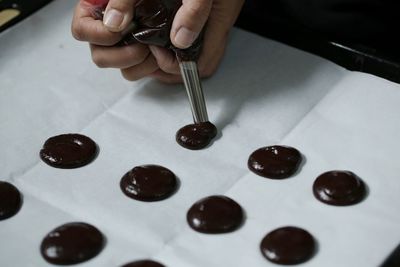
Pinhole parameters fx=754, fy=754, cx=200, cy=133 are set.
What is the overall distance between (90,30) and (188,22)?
0.17 m

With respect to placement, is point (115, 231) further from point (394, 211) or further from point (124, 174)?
point (394, 211)

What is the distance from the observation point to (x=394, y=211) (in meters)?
1.03

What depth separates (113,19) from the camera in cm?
115

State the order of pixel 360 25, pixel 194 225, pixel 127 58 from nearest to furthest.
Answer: pixel 194 225
pixel 127 58
pixel 360 25

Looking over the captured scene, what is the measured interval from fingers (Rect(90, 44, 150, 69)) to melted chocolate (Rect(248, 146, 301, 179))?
0.26 m

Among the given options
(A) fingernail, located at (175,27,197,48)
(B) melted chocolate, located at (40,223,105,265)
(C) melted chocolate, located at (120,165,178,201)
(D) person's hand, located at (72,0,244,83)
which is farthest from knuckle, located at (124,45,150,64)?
(B) melted chocolate, located at (40,223,105,265)

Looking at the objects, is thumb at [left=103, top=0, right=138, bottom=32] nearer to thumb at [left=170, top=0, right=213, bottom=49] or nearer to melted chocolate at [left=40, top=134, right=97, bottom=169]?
thumb at [left=170, top=0, right=213, bottom=49]

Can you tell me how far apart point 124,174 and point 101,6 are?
284 mm

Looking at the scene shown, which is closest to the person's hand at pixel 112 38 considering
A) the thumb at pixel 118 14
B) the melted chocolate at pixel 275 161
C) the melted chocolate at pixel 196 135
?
the thumb at pixel 118 14

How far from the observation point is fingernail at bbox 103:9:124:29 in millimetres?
1148

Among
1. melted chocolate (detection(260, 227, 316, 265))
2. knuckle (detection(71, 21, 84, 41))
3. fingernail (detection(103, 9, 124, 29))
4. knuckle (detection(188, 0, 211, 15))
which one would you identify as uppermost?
knuckle (detection(188, 0, 211, 15))

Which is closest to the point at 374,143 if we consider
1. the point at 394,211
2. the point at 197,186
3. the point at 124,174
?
the point at 394,211

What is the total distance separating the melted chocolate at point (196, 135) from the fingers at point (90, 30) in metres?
0.19

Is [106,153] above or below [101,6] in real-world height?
below
